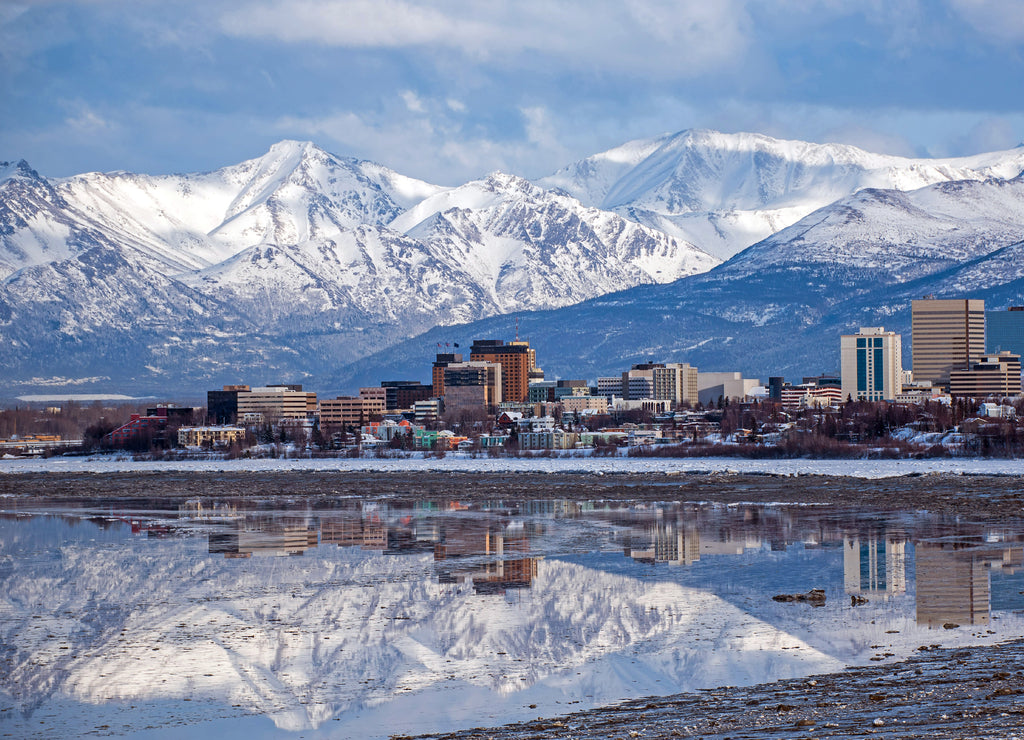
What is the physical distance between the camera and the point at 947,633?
1271 inches

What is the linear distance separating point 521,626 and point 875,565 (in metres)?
14.3

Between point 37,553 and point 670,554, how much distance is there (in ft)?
75.0

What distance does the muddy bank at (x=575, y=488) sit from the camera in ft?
252

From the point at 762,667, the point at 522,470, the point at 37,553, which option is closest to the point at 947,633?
the point at 762,667

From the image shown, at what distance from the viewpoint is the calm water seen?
91.9 ft

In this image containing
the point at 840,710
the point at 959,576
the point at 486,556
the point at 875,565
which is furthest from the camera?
the point at 486,556

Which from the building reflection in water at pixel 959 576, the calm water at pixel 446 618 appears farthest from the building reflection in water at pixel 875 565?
the building reflection in water at pixel 959 576

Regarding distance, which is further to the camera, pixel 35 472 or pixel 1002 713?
pixel 35 472

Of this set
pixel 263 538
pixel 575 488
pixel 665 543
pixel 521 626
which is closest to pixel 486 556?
pixel 665 543

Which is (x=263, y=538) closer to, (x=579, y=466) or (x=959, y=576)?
(x=959, y=576)

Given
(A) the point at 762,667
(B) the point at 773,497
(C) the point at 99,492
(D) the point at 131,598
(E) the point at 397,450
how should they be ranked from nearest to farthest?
1. (A) the point at 762,667
2. (D) the point at 131,598
3. (B) the point at 773,497
4. (C) the point at 99,492
5. (E) the point at 397,450

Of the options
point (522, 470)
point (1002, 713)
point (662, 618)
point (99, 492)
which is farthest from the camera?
point (522, 470)

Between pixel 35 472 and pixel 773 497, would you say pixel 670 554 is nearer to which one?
pixel 773 497

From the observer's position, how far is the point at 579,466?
456 ft
